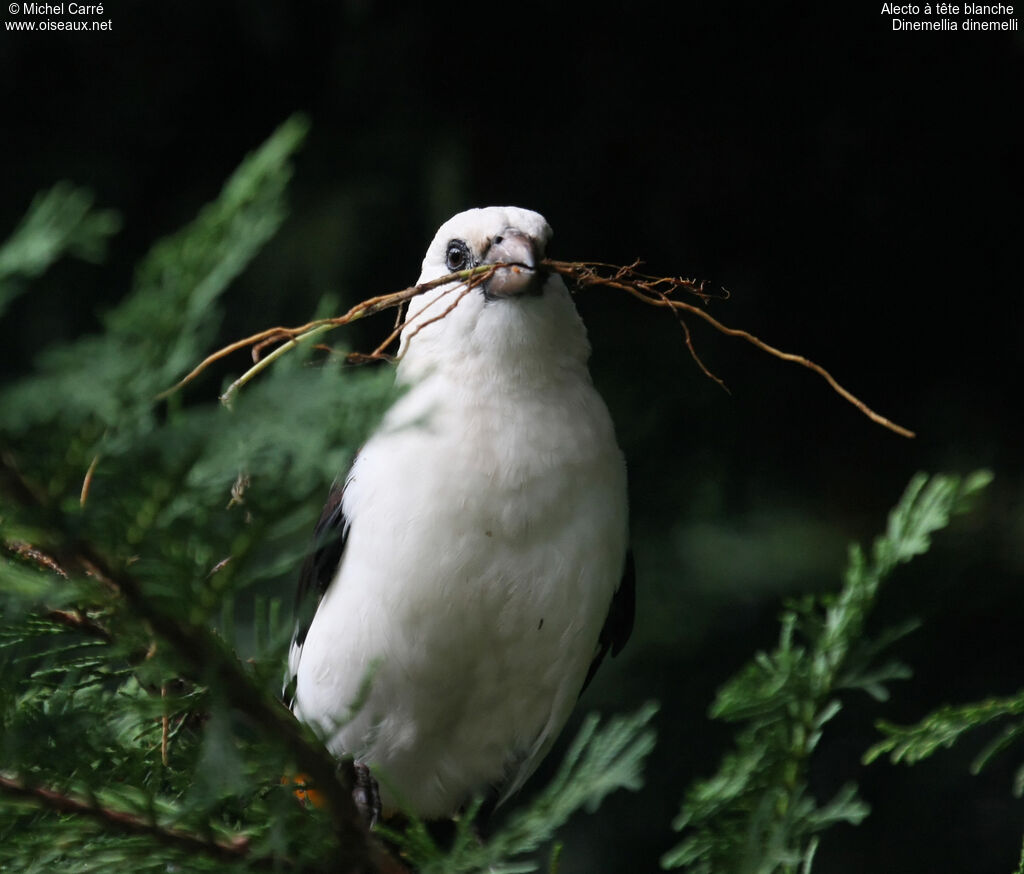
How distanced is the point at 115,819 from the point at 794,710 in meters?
0.60

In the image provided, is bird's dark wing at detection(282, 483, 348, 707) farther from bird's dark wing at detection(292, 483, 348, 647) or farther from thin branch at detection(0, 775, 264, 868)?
thin branch at detection(0, 775, 264, 868)

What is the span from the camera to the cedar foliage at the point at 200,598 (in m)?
0.74

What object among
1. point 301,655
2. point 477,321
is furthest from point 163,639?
point 301,655

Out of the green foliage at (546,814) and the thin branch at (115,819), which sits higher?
the thin branch at (115,819)

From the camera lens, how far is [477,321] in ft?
6.52

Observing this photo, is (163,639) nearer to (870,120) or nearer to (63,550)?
(63,550)

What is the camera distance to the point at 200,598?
2.67 feet

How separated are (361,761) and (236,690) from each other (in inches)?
48.7

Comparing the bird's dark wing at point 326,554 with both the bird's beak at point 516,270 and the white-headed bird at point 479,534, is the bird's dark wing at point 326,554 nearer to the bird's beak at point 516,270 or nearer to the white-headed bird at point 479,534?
the white-headed bird at point 479,534

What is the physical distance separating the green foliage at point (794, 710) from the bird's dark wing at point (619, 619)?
3.80 feet

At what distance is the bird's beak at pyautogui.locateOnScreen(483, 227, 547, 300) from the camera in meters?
1.95

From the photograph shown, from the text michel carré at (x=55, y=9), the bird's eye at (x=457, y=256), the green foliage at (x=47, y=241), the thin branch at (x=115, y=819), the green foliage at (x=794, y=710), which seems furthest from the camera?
the text michel carré at (x=55, y=9)

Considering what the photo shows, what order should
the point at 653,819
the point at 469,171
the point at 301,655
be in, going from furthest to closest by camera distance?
the point at 653,819 → the point at 469,171 → the point at 301,655

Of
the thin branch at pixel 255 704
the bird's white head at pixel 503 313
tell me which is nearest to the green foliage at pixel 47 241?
the thin branch at pixel 255 704
